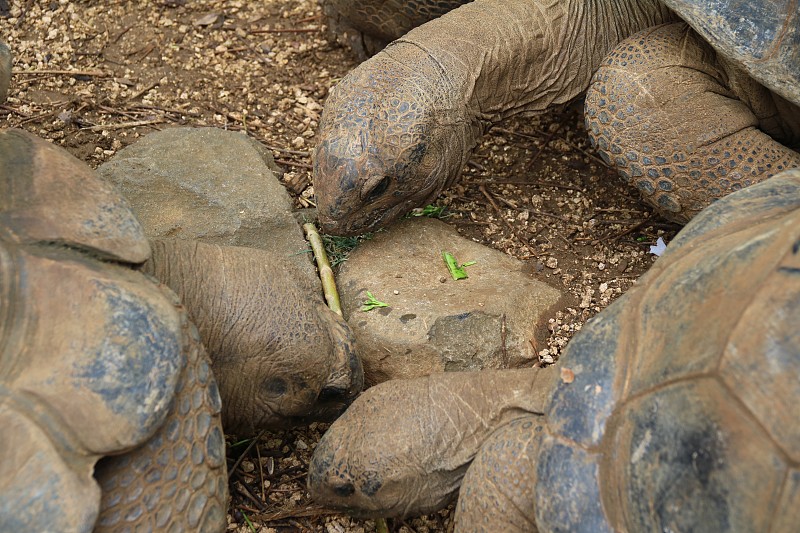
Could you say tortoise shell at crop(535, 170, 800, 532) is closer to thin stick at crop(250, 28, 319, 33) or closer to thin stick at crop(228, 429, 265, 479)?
thin stick at crop(228, 429, 265, 479)

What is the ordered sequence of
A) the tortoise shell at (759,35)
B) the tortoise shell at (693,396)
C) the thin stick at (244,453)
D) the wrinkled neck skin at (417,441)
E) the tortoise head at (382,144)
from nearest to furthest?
the tortoise shell at (693,396)
the wrinkled neck skin at (417,441)
the tortoise shell at (759,35)
the thin stick at (244,453)
the tortoise head at (382,144)

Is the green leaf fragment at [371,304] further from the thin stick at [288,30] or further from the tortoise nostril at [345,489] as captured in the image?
the thin stick at [288,30]

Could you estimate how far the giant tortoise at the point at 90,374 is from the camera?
1515 millimetres

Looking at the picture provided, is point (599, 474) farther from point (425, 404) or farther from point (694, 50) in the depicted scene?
point (694, 50)

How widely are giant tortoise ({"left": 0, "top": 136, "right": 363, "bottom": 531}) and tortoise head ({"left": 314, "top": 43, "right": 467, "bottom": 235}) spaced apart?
101 cm

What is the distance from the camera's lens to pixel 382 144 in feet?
9.33

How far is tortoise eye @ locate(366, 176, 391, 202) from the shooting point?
9.44 ft

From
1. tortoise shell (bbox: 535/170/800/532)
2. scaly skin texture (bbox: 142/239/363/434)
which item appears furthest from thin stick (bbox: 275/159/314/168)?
tortoise shell (bbox: 535/170/800/532)

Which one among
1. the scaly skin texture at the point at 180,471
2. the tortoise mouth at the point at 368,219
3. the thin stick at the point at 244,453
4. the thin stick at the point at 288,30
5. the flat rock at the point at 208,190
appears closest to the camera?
the scaly skin texture at the point at 180,471

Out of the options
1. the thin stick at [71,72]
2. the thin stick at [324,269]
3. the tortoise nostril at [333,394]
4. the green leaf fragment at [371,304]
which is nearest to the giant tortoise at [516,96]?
the thin stick at [324,269]

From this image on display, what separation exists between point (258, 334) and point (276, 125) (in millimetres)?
1781

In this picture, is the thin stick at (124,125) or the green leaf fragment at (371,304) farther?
the thin stick at (124,125)

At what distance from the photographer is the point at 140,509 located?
1.69m

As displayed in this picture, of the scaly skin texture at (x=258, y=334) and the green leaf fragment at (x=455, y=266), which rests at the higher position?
the scaly skin texture at (x=258, y=334)
